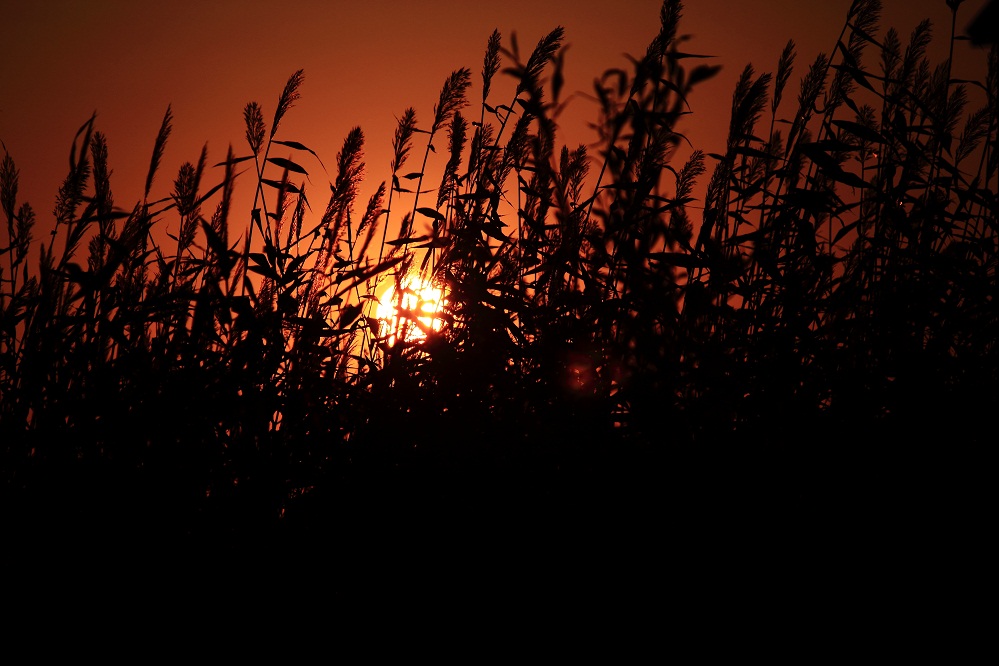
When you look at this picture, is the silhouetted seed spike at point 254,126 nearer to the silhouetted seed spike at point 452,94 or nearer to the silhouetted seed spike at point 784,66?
the silhouetted seed spike at point 452,94

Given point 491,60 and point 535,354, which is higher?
point 491,60

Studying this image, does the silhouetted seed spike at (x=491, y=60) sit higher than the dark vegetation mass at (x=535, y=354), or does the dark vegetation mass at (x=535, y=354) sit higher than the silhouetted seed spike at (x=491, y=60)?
the silhouetted seed spike at (x=491, y=60)

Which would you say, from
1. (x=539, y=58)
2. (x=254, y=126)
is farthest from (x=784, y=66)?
(x=254, y=126)

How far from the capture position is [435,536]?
1337mm

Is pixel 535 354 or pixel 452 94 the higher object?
pixel 452 94

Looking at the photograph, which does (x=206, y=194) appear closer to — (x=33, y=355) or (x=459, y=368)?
(x=33, y=355)

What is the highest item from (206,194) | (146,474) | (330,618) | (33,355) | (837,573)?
(206,194)

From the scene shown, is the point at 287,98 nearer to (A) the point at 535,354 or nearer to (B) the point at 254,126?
(B) the point at 254,126

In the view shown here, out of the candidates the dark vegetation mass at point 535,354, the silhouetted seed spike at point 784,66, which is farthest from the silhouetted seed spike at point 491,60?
the silhouetted seed spike at point 784,66

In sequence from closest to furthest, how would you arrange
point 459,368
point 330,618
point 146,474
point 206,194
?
point 330,618
point 146,474
point 459,368
point 206,194

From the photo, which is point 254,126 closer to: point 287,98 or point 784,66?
point 287,98

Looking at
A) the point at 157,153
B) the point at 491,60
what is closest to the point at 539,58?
the point at 491,60

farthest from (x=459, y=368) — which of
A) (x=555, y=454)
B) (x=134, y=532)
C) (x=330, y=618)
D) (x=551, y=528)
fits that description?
(x=134, y=532)

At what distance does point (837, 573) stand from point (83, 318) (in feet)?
5.37
